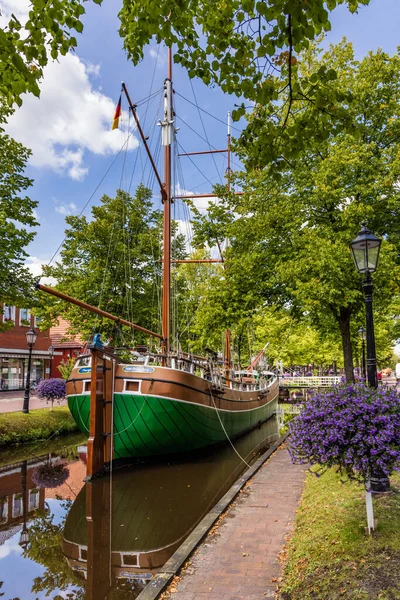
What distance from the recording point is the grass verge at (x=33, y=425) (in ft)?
53.2

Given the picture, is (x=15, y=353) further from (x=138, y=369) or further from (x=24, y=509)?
(x=24, y=509)

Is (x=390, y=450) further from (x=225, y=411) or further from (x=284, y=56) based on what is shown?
(x=225, y=411)

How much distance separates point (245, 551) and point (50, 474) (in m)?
9.07

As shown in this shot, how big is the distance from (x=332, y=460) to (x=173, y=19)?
5.01 metres

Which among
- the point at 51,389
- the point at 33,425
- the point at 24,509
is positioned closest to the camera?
the point at 24,509

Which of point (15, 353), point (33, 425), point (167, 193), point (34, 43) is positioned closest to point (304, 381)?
point (15, 353)

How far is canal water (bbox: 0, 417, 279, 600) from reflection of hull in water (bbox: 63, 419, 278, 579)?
0.06 ft

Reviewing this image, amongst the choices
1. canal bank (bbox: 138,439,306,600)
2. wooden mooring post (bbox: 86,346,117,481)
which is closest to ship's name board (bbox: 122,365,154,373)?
wooden mooring post (bbox: 86,346,117,481)

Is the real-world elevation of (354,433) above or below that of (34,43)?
below

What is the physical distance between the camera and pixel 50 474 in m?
12.9

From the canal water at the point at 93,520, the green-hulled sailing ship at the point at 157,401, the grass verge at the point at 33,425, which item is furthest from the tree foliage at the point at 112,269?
the canal water at the point at 93,520

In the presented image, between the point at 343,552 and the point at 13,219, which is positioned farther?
the point at 13,219

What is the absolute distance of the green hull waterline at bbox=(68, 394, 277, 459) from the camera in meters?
12.9

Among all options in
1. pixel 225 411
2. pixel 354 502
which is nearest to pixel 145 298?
pixel 225 411
